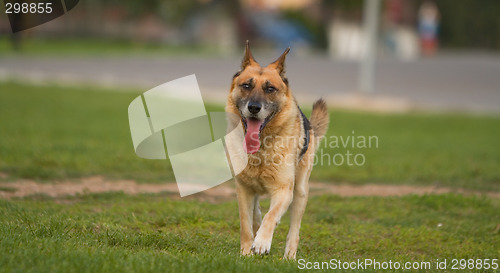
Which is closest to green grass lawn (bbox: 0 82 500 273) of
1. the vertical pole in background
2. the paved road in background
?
the vertical pole in background

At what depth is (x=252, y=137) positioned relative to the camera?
6535 millimetres

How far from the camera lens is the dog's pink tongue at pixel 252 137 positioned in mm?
6527

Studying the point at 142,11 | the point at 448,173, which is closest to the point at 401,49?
the point at 142,11

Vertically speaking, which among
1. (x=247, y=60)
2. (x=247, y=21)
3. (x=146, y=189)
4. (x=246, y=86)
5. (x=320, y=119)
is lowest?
(x=247, y=21)

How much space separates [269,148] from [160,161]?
6145 mm

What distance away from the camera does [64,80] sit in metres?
25.4

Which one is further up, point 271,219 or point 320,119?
point 320,119

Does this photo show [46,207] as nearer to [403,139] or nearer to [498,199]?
[498,199]

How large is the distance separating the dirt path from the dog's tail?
8.10 ft

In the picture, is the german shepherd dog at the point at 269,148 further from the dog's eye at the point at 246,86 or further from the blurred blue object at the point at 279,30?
the blurred blue object at the point at 279,30

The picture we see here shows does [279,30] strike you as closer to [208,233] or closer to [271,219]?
[208,233]

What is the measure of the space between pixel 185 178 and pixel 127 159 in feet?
5.58

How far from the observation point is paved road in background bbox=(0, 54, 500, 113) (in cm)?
2372

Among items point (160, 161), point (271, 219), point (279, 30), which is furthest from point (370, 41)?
point (279, 30)
